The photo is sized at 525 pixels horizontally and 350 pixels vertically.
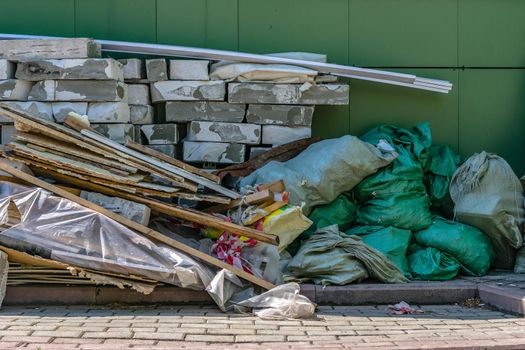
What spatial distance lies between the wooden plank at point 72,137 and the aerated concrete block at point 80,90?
584 mm

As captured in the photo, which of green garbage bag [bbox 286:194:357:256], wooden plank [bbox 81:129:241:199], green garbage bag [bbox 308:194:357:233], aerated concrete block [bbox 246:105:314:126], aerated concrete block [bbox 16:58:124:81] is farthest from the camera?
aerated concrete block [bbox 246:105:314:126]

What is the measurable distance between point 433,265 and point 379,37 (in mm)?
2622

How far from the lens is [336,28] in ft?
26.9

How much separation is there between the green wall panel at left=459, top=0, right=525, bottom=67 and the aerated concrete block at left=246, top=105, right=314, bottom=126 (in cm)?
203

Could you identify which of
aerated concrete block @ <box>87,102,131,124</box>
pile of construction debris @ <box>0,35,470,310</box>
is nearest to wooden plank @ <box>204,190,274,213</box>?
pile of construction debris @ <box>0,35,470,310</box>

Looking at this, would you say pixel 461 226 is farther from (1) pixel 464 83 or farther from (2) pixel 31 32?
(2) pixel 31 32

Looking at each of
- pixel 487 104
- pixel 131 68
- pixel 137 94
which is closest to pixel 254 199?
pixel 137 94

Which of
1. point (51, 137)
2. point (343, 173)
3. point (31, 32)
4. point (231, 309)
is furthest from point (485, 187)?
point (31, 32)

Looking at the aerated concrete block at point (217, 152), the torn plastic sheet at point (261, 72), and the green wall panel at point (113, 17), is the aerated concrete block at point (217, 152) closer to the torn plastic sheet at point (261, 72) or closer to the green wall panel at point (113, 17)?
the torn plastic sheet at point (261, 72)

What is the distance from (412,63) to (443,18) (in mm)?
597

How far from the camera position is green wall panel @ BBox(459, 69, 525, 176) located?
8359 millimetres

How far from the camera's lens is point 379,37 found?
27.1 ft

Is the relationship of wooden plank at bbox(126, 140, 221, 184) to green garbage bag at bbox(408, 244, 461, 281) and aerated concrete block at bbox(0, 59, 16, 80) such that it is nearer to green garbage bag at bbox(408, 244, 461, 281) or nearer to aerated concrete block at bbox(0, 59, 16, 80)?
aerated concrete block at bbox(0, 59, 16, 80)

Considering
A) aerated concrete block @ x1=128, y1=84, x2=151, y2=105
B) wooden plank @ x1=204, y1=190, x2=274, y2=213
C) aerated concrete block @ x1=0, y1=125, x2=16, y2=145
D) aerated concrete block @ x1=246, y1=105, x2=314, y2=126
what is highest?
aerated concrete block @ x1=128, y1=84, x2=151, y2=105
